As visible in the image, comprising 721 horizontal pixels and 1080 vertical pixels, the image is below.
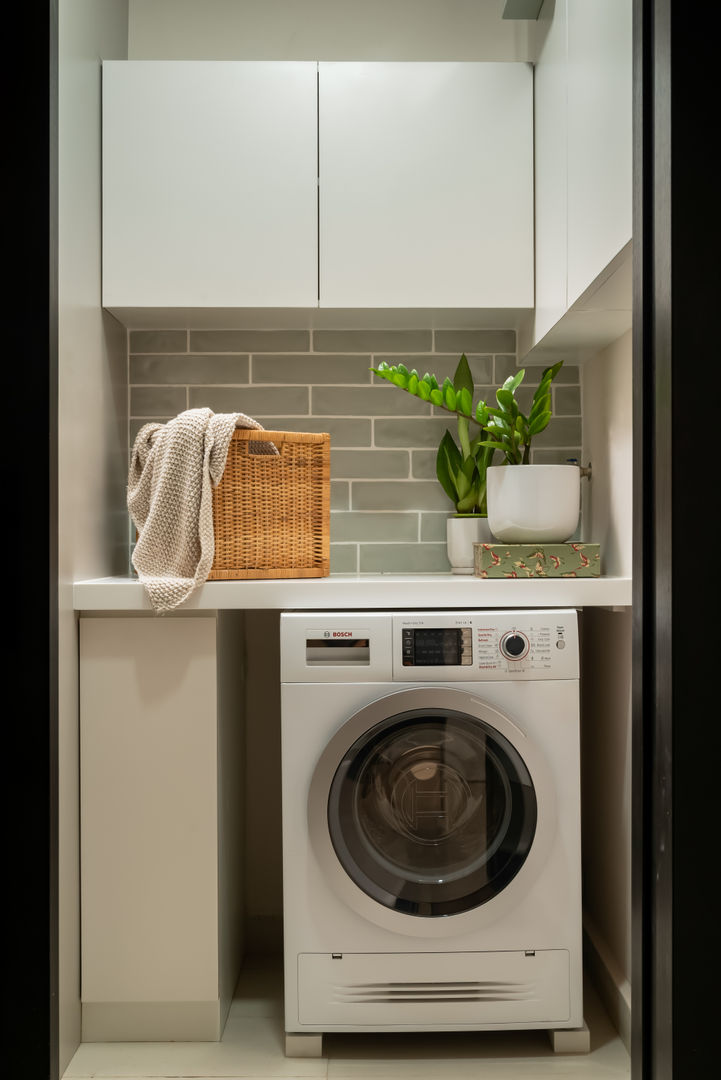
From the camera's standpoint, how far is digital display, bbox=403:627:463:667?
5.50 ft

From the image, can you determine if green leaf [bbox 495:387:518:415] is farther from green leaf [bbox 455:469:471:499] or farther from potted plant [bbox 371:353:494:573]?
green leaf [bbox 455:469:471:499]

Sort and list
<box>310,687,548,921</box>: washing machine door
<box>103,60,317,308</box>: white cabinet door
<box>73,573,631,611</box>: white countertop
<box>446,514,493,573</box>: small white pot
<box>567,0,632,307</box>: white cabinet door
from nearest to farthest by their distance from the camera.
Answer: <box>567,0,632,307</box>: white cabinet door
<box>310,687,548,921</box>: washing machine door
<box>73,573,631,611</box>: white countertop
<box>103,60,317,308</box>: white cabinet door
<box>446,514,493,573</box>: small white pot

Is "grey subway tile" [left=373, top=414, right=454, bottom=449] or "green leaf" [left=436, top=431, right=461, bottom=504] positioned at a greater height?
"grey subway tile" [left=373, top=414, right=454, bottom=449]

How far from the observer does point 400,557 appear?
2320 mm

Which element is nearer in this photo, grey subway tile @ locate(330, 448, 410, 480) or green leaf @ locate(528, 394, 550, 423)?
green leaf @ locate(528, 394, 550, 423)

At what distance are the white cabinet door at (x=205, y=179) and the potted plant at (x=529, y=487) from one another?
0.64 m

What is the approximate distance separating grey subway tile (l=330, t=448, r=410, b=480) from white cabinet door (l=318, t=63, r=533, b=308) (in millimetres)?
451

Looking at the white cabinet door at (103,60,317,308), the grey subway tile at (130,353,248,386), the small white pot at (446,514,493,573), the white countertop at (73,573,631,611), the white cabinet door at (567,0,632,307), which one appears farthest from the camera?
the grey subway tile at (130,353,248,386)

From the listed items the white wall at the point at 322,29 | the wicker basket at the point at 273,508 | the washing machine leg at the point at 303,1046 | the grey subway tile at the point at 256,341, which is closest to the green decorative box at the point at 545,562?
the wicker basket at the point at 273,508

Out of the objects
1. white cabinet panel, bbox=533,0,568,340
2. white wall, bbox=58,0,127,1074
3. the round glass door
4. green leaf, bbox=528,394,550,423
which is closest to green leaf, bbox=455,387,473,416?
green leaf, bbox=528,394,550,423

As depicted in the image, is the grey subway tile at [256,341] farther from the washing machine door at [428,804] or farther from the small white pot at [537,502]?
the washing machine door at [428,804]

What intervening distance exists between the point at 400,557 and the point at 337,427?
42 cm
